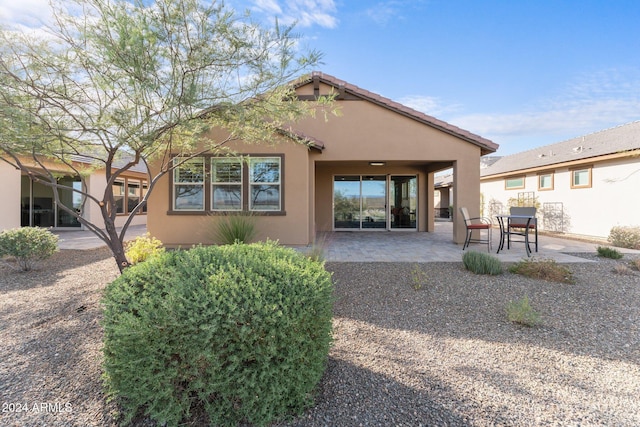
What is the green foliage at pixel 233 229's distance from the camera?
733 centimetres

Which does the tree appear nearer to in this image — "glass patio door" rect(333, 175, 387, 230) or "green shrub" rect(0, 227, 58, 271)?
"green shrub" rect(0, 227, 58, 271)

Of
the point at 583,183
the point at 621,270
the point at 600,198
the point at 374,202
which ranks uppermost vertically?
the point at 583,183

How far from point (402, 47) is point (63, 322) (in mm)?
10695

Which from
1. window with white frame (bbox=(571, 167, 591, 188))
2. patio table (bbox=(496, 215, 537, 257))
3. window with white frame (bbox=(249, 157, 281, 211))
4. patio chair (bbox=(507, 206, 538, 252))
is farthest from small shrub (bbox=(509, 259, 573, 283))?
window with white frame (bbox=(571, 167, 591, 188))

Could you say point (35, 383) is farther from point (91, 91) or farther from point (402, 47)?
point (402, 47)

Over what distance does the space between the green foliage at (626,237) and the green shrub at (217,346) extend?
12.4 meters

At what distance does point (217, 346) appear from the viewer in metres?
1.92

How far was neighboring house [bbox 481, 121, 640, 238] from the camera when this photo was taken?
11188 mm

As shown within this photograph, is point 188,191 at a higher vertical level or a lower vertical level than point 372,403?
higher

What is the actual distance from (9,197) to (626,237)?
22.3m

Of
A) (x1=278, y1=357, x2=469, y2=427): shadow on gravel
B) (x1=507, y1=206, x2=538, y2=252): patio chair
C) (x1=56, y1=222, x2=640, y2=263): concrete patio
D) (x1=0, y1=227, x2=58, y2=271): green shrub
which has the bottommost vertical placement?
(x1=278, y1=357, x2=469, y2=427): shadow on gravel

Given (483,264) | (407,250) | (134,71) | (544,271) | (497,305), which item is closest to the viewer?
(134,71)

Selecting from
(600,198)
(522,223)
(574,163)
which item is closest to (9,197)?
(522,223)

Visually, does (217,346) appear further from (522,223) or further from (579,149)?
(579,149)
